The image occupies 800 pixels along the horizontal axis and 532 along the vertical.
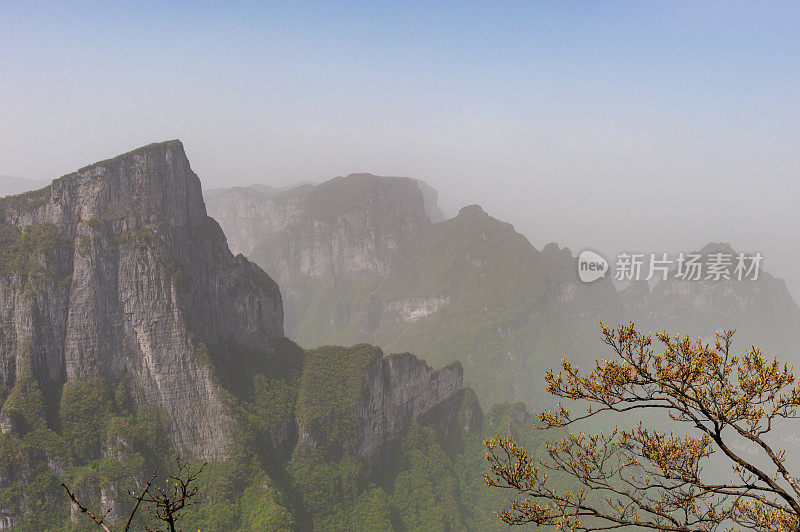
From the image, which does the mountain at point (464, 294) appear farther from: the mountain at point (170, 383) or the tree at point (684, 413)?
the tree at point (684, 413)

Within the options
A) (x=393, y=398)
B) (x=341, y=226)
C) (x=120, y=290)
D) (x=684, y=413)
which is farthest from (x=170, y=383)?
(x=341, y=226)

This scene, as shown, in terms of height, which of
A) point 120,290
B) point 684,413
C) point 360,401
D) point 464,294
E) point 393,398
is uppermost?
point 120,290

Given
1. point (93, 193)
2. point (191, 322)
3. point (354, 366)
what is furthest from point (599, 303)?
point (93, 193)

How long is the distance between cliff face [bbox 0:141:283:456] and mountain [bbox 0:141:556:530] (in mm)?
132

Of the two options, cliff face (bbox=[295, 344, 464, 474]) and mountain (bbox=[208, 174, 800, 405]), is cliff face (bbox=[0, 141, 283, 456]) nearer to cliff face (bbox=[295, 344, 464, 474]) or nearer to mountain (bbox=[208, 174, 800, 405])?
cliff face (bbox=[295, 344, 464, 474])

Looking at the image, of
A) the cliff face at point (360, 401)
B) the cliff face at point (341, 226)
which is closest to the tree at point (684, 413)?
the cliff face at point (360, 401)

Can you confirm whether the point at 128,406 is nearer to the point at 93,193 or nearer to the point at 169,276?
the point at 169,276

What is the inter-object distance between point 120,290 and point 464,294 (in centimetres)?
10284

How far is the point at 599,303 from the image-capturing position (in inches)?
5517

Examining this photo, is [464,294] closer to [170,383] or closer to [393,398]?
[393,398]

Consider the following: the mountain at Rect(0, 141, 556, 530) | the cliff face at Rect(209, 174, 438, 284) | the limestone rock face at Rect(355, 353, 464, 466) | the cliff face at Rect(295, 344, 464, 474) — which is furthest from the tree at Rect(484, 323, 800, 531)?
the cliff face at Rect(209, 174, 438, 284)

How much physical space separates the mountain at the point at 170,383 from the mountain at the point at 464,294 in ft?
183

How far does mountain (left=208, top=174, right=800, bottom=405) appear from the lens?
4779 inches

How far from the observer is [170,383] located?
45938mm
